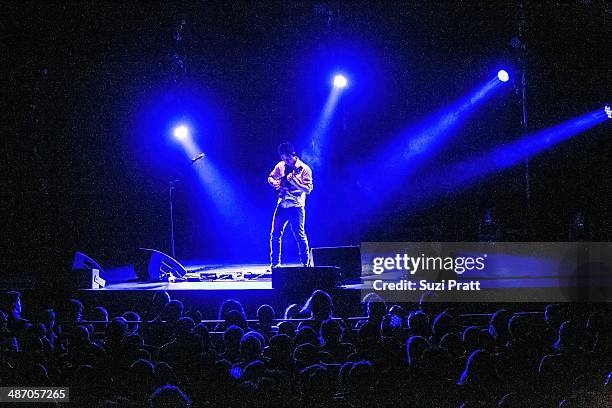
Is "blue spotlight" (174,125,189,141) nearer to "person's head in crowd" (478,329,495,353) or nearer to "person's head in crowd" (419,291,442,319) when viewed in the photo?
"person's head in crowd" (419,291,442,319)

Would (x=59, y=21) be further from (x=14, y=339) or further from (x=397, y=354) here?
(x=397, y=354)

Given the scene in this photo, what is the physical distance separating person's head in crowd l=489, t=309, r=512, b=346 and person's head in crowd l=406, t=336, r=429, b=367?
611 mm

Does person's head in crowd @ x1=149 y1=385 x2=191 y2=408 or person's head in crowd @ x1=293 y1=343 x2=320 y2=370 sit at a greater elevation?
person's head in crowd @ x1=293 y1=343 x2=320 y2=370

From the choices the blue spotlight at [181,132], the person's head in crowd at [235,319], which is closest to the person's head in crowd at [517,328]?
the person's head in crowd at [235,319]

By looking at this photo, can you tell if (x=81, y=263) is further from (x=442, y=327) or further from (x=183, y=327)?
(x=442, y=327)

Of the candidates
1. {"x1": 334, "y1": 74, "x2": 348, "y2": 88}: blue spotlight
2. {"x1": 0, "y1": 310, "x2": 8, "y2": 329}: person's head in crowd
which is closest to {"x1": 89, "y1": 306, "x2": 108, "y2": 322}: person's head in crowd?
{"x1": 0, "y1": 310, "x2": 8, "y2": 329}: person's head in crowd

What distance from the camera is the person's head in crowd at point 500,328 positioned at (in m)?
3.23

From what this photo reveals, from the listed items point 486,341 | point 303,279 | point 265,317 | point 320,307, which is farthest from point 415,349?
point 303,279

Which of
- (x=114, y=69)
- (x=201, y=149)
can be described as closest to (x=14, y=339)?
(x=114, y=69)

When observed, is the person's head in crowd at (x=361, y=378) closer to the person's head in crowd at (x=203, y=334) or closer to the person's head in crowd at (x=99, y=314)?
the person's head in crowd at (x=203, y=334)

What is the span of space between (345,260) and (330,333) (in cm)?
277

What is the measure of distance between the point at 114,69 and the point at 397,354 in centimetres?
708

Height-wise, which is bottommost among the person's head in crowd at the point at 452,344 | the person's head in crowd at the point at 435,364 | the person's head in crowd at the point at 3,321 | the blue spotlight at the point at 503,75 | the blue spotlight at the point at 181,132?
the person's head in crowd at the point at 435,364

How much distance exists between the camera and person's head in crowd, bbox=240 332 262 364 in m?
2.84
